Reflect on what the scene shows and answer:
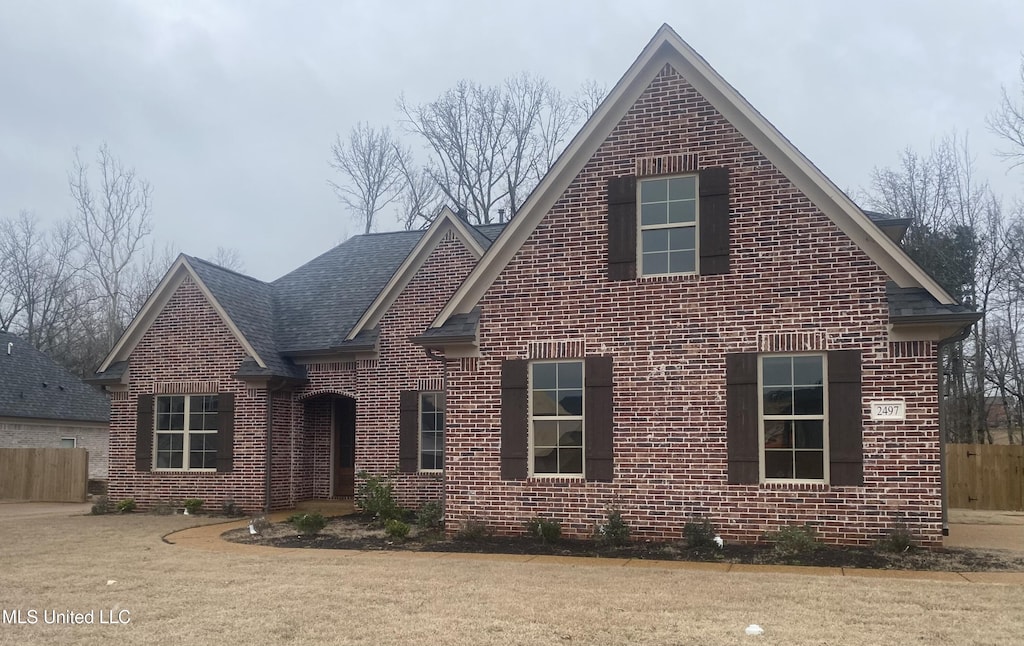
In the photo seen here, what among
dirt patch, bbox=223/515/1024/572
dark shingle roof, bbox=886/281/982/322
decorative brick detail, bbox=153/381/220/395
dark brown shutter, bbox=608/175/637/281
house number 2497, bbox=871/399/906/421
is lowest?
dirt patch, bbox=223/515/1024/572

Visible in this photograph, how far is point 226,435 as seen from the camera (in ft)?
62.6

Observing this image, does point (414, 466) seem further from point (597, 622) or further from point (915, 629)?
point (915, 629)

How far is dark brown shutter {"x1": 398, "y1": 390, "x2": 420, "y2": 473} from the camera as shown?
59.9ft

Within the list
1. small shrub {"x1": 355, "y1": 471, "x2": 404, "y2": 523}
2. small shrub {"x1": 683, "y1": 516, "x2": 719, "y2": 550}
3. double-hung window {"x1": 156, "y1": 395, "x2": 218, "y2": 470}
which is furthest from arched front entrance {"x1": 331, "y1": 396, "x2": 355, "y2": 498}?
small shrub {"x1": 683, "y1": 516, "x2": 719, "y2": 550}

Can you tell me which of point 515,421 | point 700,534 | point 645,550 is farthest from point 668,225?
point 645,550

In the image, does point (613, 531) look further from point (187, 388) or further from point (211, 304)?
point (211, 304)

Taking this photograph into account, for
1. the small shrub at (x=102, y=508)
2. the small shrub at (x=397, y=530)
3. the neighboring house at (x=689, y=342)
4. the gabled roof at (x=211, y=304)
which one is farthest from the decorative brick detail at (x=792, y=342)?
the small shrub at (x=102, y=508)

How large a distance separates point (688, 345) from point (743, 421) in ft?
4.48

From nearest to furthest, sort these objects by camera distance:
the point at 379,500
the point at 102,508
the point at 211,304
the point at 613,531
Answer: the point at 613,531 → the point at 379,500 → the point at 102,508 → the point at 211,304

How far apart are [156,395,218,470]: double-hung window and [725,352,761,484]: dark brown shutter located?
1176 cm

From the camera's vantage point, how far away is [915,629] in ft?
24.7

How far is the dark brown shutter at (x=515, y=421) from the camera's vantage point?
1365 centimetres

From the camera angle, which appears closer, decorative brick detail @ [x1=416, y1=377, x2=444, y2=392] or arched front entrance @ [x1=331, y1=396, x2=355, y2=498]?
decorative brick detail @ [x1=416, y1=377, x2=444, y2=392]

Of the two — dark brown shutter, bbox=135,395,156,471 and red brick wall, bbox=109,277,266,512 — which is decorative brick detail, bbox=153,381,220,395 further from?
dark brown shutter, bbox=135,395,156,471
